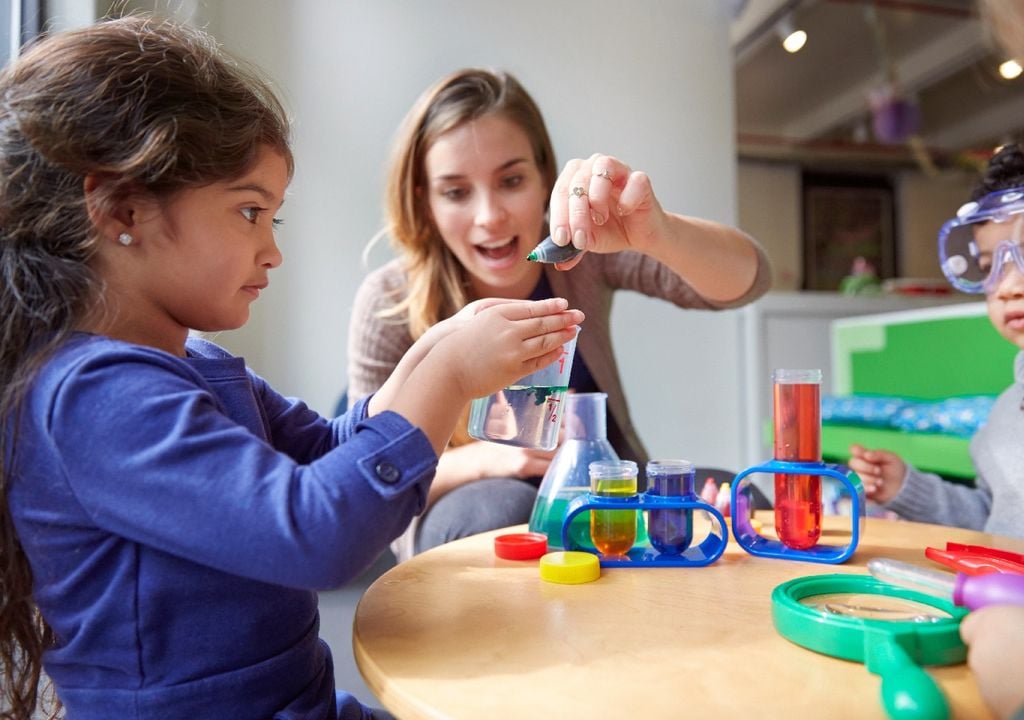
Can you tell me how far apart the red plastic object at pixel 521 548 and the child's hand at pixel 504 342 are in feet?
0.59

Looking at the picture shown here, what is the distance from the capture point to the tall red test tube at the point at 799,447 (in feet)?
2.55

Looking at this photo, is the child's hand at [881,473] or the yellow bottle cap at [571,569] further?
the child's hand at [881,473]

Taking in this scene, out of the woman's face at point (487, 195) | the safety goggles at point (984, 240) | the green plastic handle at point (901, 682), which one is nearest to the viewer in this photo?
the green plastic handle at point (901, 682)

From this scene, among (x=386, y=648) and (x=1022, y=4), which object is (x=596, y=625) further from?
(x=1022, y=4)

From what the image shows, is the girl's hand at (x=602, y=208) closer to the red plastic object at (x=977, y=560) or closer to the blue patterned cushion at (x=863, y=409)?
the red plastic object at (x=977, y=560)

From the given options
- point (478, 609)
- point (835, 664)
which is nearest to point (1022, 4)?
point (835, 664)

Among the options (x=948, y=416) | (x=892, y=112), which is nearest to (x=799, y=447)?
(x=948, y=416)

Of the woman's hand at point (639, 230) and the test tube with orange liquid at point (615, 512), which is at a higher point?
the woman's hand at point (639, 230)

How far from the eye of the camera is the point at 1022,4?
2.07 ft

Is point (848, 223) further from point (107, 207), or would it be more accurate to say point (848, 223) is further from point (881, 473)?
point (107, 207)

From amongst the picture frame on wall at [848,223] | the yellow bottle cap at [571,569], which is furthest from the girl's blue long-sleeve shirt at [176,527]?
the picture frame on wall at [848,223]

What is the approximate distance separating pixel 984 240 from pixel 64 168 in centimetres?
119

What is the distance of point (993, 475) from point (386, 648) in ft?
3.41

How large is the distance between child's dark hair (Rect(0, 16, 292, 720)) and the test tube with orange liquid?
44cm
